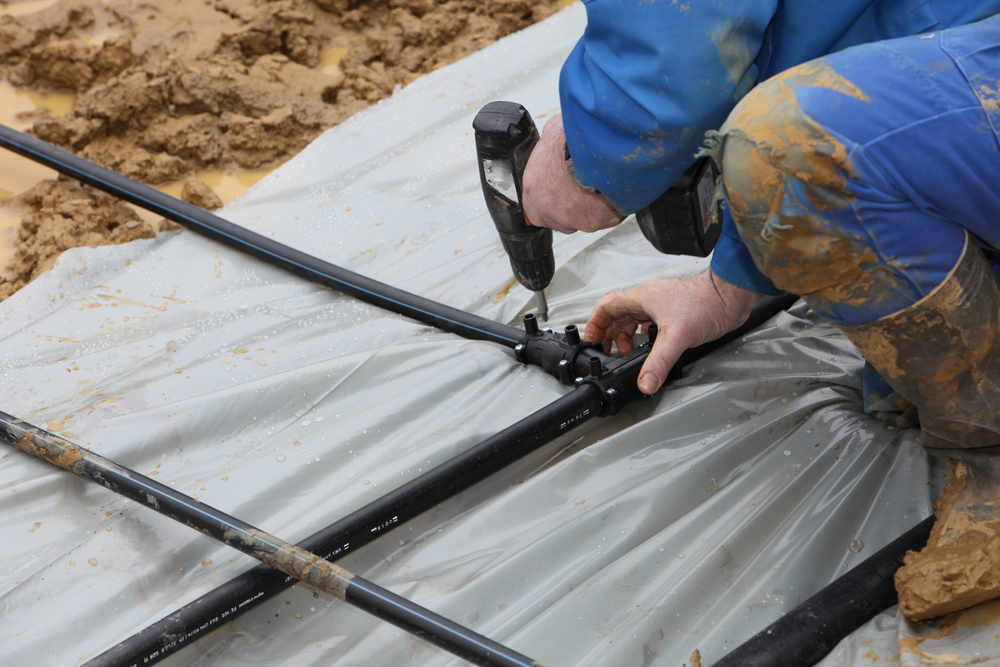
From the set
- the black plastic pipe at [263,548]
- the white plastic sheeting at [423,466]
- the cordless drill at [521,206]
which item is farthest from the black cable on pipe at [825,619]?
the cordless drill at [521,206]

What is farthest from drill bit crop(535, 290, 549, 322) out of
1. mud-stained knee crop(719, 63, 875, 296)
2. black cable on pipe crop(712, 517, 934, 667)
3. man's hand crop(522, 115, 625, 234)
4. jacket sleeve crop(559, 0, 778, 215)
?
black cable on pipe crop(712, 517, 934, 667)

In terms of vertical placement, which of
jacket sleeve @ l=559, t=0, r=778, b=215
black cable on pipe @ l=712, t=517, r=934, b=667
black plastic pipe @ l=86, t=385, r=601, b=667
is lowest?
black cable on pipe @ l=712, t=517, r=934, b=667

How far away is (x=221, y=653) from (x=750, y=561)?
2.32 feet

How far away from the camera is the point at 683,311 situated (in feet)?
4.09

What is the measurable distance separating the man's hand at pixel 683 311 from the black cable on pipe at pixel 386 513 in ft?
0.30

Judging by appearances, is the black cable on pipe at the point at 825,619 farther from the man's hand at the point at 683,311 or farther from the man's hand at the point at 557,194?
the man's hand at the point at 557,194

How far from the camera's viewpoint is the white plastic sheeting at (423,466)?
1025 millimetres

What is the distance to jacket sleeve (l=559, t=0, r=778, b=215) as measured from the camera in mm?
842

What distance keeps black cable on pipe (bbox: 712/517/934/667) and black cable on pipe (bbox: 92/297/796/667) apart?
1.45ft

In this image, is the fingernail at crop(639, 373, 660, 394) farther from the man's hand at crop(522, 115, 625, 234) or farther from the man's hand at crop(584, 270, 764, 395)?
the man's hand at crop(522, 115, 625, 234)

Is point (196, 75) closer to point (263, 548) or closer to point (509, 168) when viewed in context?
point (509, 168)

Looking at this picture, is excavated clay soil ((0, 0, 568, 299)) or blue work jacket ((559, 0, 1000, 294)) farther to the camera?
excavated clay soil ((0, 0, 568, 299))

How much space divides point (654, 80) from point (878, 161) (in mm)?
247

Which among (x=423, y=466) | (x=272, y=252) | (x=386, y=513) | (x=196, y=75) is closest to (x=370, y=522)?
(x=386, y=513)
